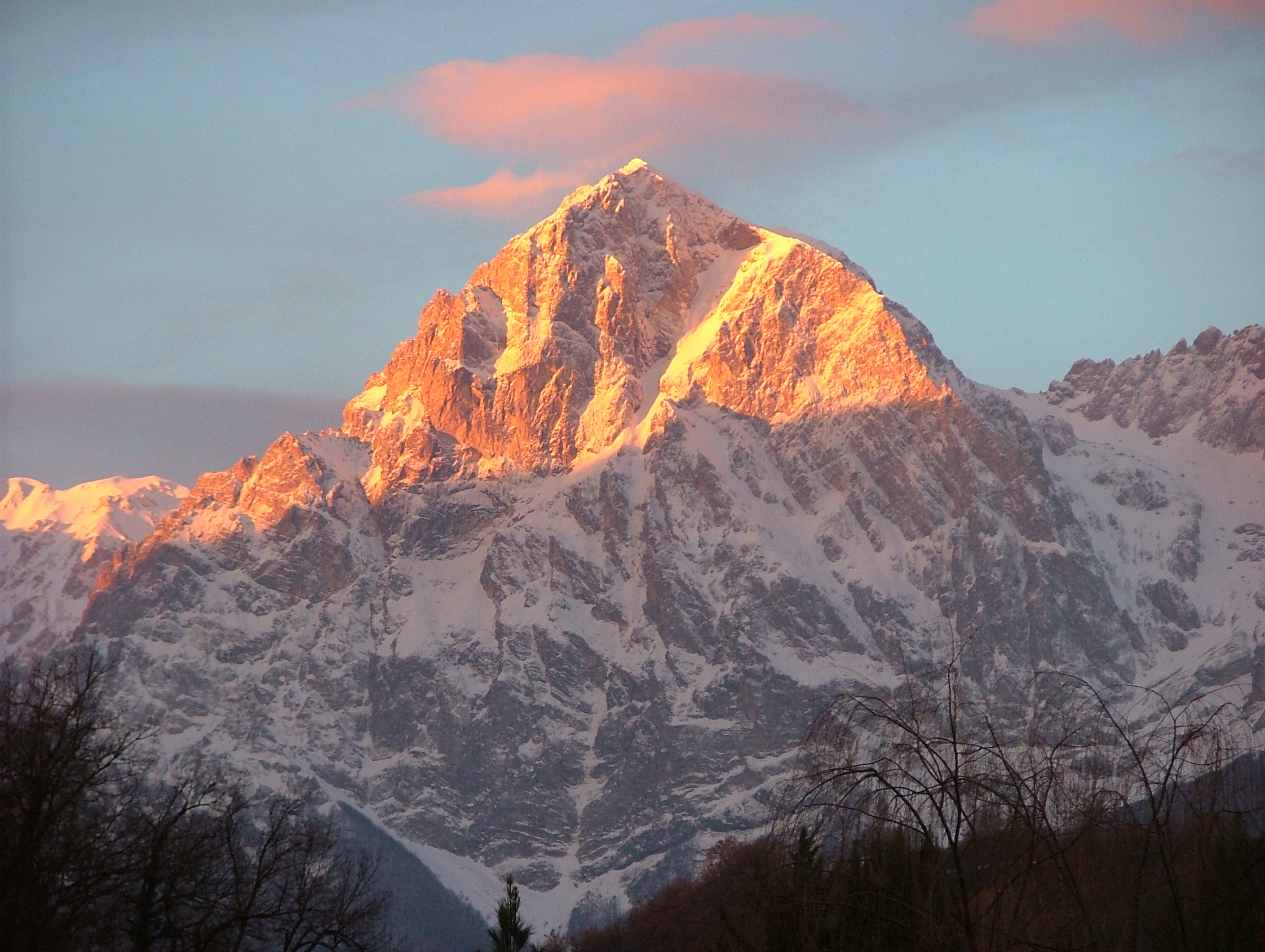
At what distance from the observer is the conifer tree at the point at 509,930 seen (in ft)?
171

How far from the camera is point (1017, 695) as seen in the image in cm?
3700

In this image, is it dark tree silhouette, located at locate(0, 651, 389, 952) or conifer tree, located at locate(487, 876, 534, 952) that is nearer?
dark tree silhouette, located at locate(0, 651, 389, 952)

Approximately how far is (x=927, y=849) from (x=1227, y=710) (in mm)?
6841

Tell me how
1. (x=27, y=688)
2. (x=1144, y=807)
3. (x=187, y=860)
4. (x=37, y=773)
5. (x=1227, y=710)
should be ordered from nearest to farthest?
1. (x=1144, y=807)
2. (x=1227, y=710)
3. (x=37, y=773)
4. (x=187, y=860)
5. (x=27, y=688)

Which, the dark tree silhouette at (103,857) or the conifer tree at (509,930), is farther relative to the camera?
the conifer tree at (509,930)

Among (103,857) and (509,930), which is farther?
(509,930)

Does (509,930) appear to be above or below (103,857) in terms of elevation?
below

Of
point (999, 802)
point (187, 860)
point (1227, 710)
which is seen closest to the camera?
point (999, 802)

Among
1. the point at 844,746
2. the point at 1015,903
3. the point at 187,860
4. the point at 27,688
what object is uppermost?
the point at 27,688

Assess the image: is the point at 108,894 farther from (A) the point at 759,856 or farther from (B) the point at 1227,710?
(B) the point at 1227,710

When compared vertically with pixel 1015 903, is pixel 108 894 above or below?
above

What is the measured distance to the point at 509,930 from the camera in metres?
52.4

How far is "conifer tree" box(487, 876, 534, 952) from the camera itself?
171 feet

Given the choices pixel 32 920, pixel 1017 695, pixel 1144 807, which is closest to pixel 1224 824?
pixel 1144 807
